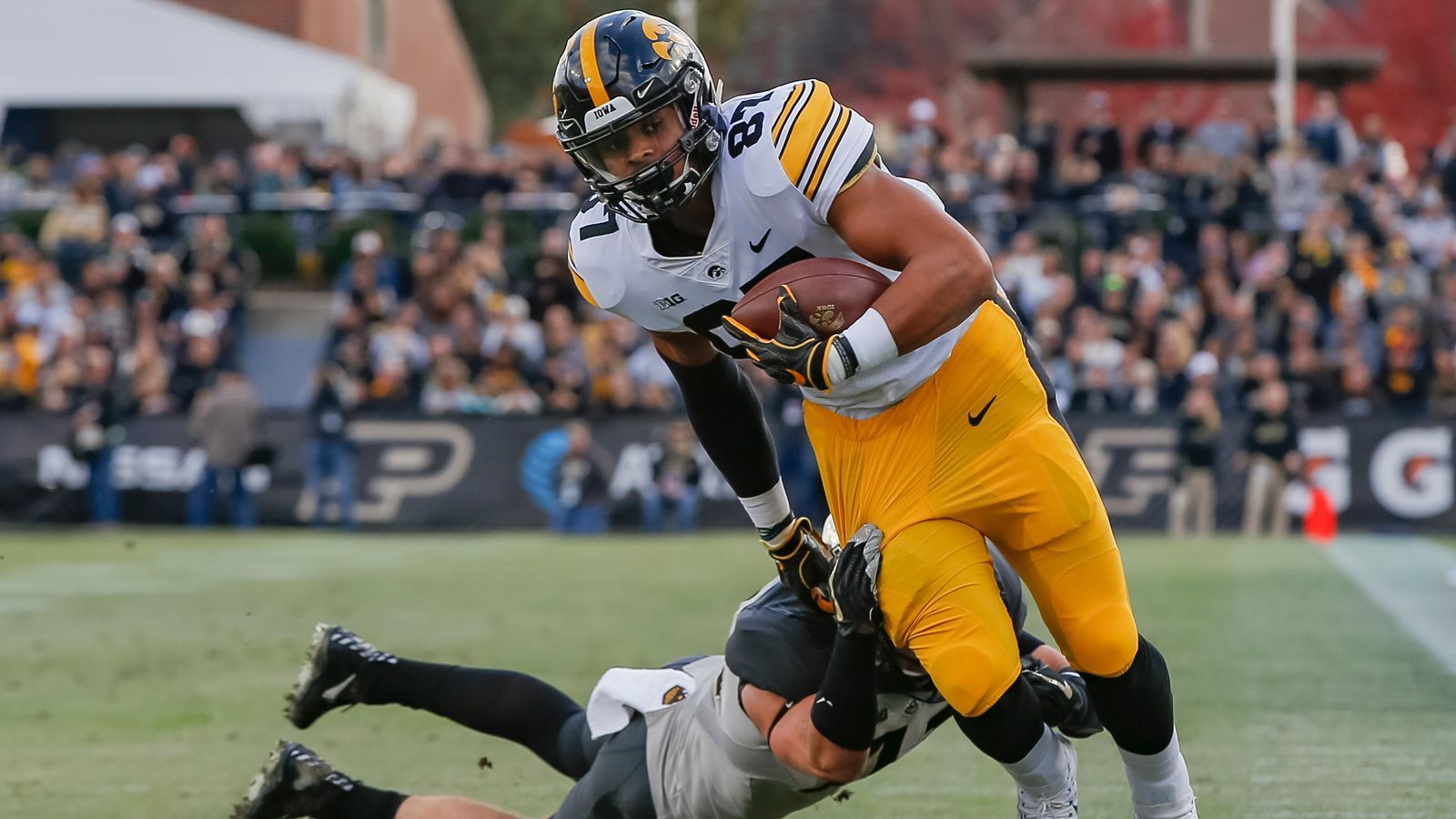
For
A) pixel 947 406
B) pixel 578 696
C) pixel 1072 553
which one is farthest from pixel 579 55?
pixel 578 696

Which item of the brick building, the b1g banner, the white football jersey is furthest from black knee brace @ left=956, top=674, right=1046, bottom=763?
the brick building

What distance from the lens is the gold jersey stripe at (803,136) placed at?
13.4ft

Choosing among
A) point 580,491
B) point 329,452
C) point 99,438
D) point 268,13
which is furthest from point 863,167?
point 268,13

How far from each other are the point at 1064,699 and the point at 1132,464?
436 inches

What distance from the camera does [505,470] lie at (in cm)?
1562

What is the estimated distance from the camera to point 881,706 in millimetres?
4098

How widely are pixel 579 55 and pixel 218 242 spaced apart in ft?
51.1

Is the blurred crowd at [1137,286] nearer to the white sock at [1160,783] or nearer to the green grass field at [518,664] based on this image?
the green grass field at [518,664]

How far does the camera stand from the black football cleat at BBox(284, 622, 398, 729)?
4770 mm

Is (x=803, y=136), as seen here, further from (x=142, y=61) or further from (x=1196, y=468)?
(x=142, y=61)

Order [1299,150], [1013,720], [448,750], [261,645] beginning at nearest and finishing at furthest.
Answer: [1013,720], [448,750], [261,645], [1299,150]

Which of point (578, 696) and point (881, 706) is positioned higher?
point (881, 706)

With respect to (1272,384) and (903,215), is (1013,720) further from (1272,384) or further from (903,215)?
(1272,384)

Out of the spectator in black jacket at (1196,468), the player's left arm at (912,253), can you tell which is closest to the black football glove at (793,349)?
the player's left arm at (912,253)
